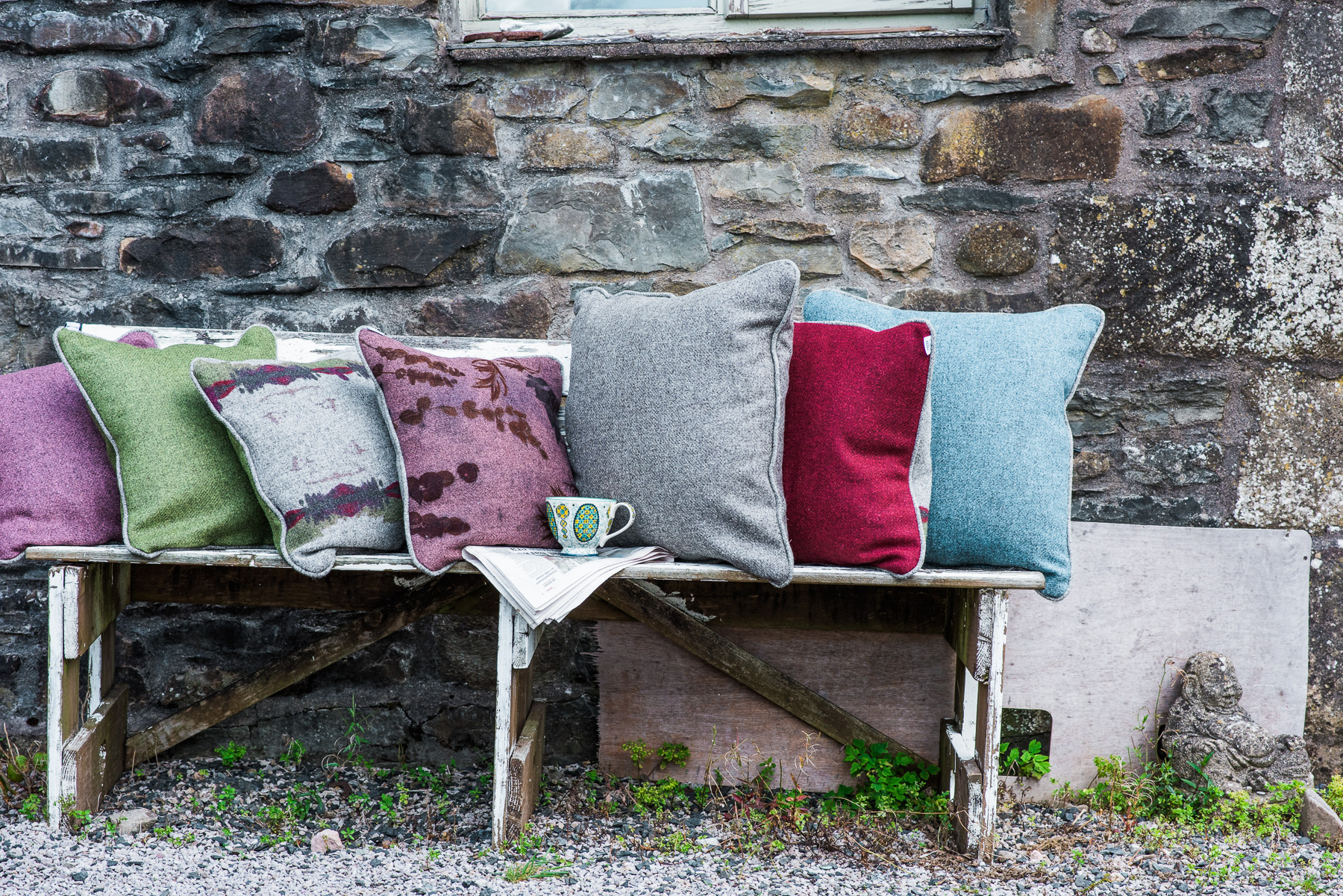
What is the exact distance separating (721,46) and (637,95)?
212 millimetres

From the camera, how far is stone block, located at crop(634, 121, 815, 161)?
2.23 m

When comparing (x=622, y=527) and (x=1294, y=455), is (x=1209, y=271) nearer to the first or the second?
(x=1294, y=455)

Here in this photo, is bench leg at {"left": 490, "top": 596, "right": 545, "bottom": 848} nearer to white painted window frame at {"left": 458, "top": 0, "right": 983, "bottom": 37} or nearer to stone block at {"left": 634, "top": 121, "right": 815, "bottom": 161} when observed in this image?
stone block at {"left": 634, "top": 121, "right": 815, "bottom": 161}

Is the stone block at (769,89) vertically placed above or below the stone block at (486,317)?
above

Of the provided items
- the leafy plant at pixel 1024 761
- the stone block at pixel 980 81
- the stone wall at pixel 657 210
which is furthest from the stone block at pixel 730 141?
the leafy plant at pixel 1024 761

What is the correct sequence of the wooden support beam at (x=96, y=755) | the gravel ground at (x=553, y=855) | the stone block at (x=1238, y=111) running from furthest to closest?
the stone block at (x=1238, y=111) → the wooden support beam at (x=96, y=755) → the gravel ground at (x=553, y=855)

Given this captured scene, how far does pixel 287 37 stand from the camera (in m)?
2.24

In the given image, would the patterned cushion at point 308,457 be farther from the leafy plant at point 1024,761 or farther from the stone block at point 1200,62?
the stone block at point 1200,62

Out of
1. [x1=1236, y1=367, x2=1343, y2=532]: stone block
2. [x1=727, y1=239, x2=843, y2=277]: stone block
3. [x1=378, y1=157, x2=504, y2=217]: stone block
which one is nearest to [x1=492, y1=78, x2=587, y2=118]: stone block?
[x1=378, y1=157, x2=504, y2=217]: stone block

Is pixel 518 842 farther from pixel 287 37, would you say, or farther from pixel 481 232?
pixel 287 37

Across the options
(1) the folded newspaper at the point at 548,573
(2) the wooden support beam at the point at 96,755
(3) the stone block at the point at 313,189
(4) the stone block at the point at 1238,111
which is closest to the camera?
(1) the folded newspaper at the point at 548,573

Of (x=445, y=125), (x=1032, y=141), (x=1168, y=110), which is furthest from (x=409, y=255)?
(x=1168, y=110)

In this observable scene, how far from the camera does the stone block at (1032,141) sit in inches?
86.0

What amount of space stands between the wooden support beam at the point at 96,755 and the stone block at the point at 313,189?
110 cm
